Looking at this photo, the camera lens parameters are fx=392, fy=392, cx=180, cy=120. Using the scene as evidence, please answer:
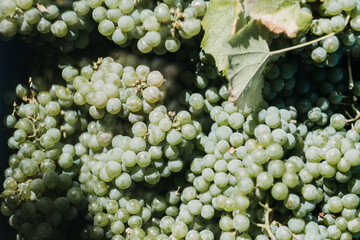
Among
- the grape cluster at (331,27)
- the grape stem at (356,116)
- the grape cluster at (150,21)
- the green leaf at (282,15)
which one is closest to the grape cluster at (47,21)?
the grape cluster at (150,21)

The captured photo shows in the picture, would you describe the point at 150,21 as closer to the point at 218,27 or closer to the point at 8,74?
the point at 218,27

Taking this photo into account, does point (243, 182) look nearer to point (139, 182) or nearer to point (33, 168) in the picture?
point (139, 182)

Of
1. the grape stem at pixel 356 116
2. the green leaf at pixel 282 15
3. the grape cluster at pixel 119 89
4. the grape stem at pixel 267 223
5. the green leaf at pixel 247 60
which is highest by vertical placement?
the green leaf at pixel 282 15

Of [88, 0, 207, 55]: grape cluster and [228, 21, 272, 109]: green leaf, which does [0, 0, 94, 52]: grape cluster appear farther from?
[228, 21, 272, 109]: green leaf

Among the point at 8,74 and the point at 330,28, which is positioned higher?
the point at 330,28

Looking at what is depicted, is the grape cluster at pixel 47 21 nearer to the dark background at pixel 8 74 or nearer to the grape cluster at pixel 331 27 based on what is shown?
the dark background at pixel 8 74

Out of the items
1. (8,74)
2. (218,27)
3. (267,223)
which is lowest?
(267,223)

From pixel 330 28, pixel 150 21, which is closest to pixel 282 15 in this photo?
pixel 330 28
